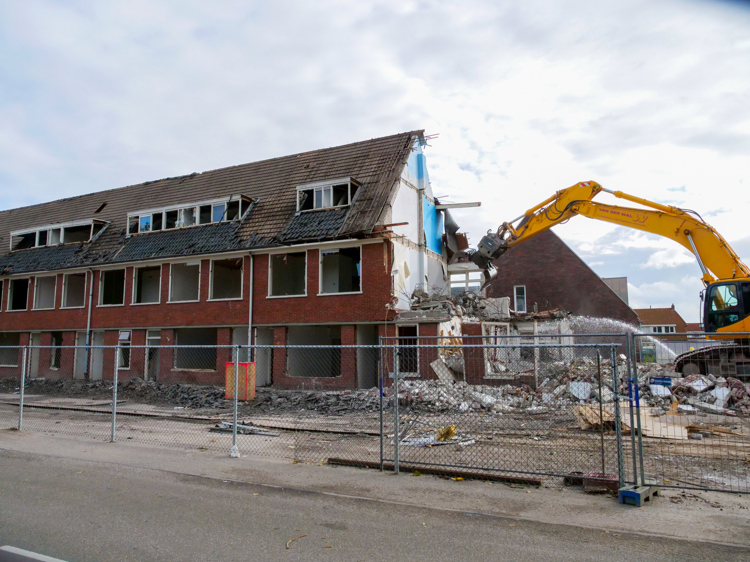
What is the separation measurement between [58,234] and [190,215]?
9.37m

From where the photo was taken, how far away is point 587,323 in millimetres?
30188

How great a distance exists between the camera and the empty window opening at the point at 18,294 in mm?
29766

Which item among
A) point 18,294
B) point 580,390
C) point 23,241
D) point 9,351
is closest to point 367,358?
point 580,390

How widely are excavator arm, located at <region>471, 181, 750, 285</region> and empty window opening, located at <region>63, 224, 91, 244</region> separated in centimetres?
2202

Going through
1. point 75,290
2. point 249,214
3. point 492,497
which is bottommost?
point 492,497

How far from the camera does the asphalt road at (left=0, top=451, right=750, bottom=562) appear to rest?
4.96m

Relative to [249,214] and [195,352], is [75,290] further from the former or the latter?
[249,214]

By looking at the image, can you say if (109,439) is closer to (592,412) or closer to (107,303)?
(592,412)

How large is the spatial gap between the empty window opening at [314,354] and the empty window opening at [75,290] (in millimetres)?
13266

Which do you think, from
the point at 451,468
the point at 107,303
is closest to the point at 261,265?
the point at 107,303

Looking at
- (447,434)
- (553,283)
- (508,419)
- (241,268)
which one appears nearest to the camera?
(508,419)

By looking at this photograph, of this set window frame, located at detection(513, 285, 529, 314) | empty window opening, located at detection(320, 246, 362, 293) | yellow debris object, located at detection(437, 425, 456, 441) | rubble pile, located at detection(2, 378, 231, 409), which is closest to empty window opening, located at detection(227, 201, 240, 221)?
empty window opening, located at detection(320, 246, 362, 293)

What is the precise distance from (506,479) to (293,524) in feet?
10.3

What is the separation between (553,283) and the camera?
1319 inches
